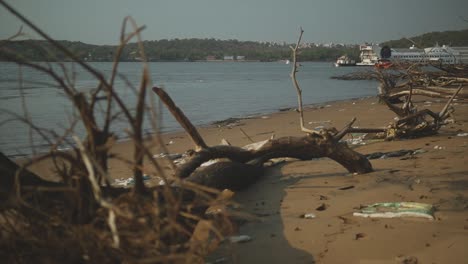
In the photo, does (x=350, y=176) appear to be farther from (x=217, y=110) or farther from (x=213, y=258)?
(x=217, y=110)

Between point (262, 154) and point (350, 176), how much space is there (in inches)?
43.2

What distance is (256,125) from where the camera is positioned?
42.0ft

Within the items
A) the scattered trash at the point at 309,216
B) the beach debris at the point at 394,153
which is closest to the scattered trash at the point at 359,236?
the scattered trash at the point at 309,216

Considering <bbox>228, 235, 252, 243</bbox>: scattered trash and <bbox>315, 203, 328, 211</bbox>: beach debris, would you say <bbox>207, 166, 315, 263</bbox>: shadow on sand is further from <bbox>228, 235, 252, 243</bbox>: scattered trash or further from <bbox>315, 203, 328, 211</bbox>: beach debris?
<bbox>315, 203, 328, 211</bbox>: beach debris

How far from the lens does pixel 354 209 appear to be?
12.1ft

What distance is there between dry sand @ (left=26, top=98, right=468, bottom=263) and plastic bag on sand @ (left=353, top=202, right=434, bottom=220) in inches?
3.0

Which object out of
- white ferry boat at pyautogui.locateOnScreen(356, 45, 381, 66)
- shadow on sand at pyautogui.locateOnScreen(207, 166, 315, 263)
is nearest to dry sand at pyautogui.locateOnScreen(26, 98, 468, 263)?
shadow on sand at pyautogui.locateOnScreen(207, 166, 315, 263)

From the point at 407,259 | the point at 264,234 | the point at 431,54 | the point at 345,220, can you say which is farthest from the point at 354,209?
the point at 431,54

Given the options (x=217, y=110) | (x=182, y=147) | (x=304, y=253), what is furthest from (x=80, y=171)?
(x=217, y=110)

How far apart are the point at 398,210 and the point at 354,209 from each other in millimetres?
378

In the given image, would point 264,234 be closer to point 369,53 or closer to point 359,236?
point 359,236

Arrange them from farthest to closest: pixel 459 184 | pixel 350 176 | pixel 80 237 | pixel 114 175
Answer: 1. pixel 114 175
2. pixel 350 176
3. pixel 459 184
4. pixel 80 237

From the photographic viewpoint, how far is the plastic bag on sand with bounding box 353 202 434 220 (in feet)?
11.0

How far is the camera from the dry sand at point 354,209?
2.83 metres
